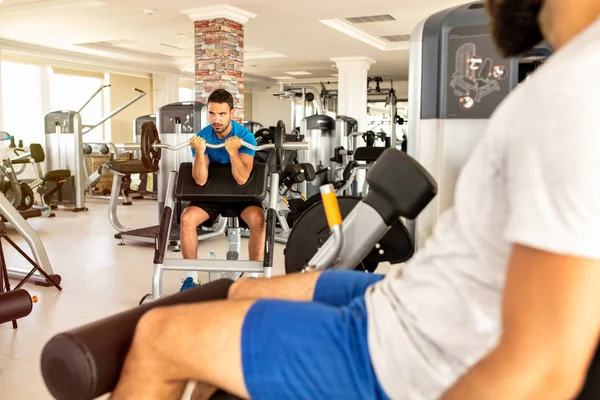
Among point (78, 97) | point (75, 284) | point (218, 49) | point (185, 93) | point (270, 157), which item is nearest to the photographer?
point (75, 284)

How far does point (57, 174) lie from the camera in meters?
6.72

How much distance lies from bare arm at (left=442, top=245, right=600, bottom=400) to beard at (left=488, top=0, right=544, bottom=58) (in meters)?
0.42

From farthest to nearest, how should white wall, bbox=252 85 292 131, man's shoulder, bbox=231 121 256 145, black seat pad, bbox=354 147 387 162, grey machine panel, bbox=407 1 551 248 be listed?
white wall, bbox=252 85 292 131, black seat pad, bbox=354 147 387 162, man's shoulder, bbox=231 121 256 145, grey machine panel, bbox=407 1 551 248

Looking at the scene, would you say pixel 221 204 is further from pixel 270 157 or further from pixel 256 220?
pixel 270 157

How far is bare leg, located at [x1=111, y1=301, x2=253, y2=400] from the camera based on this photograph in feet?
2.90

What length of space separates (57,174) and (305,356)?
660 cm

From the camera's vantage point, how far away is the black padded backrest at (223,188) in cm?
293

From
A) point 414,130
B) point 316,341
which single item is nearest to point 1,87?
point 414,130

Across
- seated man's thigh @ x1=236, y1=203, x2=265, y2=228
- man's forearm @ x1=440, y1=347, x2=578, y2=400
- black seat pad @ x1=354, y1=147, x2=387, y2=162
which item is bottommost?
seated man's thigh @ x1=236, y1=203, x2=265, y2=228

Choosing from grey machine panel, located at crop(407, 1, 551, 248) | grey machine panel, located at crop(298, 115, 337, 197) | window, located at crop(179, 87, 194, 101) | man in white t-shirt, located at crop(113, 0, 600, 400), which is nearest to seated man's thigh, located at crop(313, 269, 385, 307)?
man in white t-shirt, located at crop(113, 0, 600, 400)

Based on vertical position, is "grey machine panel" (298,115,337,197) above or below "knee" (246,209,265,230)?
above

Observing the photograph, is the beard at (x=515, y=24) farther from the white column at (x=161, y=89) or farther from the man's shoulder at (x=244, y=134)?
the white column at (x=161, y=89)

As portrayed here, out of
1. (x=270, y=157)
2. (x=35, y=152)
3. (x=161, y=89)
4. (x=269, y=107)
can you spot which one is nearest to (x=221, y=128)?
(x=270, y=157)

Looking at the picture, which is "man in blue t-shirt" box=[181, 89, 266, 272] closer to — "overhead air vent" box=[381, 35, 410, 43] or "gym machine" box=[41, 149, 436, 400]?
"gym machine" box=[41, 149, 436, 400]
